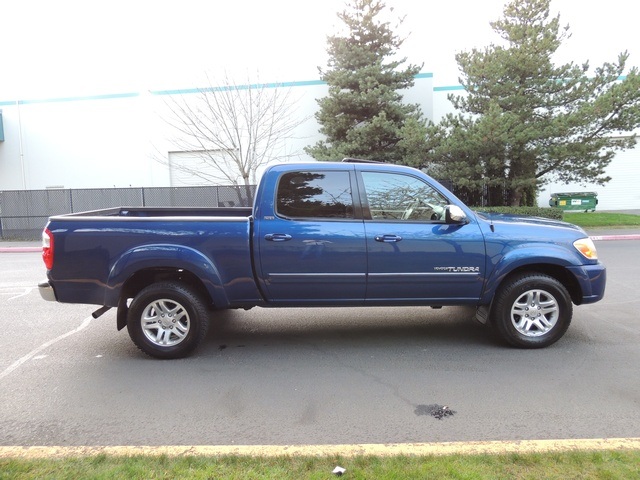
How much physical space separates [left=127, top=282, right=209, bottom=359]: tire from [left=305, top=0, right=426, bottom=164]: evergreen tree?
14146mm

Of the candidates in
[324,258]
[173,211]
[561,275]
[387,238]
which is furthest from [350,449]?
[173,211]

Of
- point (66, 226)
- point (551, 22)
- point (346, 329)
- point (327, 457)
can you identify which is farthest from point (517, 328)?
point (551, 22)

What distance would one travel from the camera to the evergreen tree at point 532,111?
16109 mm

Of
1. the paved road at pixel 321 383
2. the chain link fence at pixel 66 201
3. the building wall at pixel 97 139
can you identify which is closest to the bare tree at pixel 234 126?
the building wall at pixel 97 139

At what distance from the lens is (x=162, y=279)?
486 cm

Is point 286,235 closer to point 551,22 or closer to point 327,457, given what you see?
point 327,457

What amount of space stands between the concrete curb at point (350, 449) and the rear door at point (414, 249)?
193cm

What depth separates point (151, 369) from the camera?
14.9ft

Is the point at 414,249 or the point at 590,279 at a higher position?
the point at 414,249

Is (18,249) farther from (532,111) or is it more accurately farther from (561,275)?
(532,111)

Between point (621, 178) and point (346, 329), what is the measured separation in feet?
87.3

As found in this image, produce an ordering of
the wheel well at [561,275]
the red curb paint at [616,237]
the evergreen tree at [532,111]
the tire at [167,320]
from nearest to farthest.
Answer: the tire at [167,320] → the wheel well at [561,275] → the red curb paint at [616,237] → the evergreen tree at [532,111]

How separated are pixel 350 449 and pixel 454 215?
2.54 meters

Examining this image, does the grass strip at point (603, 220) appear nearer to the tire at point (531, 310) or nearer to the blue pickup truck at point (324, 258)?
the tire at point (531, 310)
